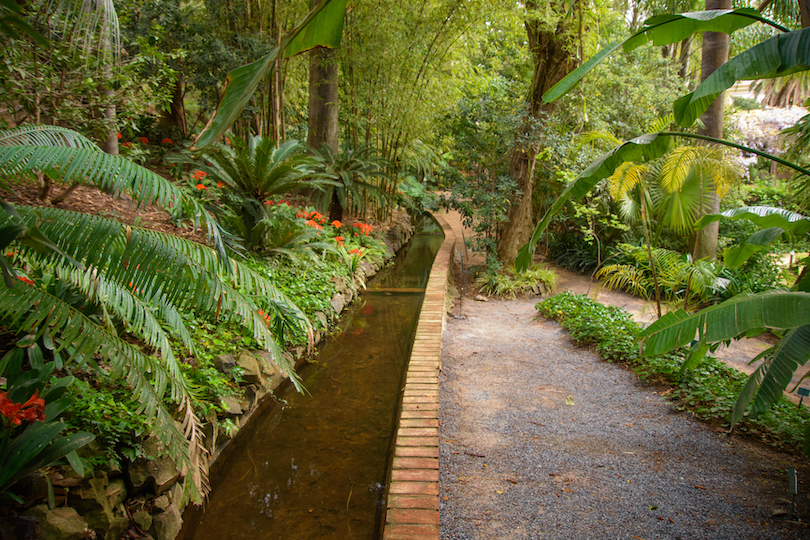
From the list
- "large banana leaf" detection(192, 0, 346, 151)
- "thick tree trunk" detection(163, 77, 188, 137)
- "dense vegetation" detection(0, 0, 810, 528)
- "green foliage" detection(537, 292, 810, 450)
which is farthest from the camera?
"thick tree trunk" detection(163, 77, 188, 137)

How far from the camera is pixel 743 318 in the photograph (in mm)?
1893

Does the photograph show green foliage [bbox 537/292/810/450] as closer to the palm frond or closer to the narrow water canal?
the palm frond

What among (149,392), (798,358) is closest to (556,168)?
(798,358)

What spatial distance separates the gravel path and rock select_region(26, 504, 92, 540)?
156cm

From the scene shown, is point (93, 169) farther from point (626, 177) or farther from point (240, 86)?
point (626, 177)

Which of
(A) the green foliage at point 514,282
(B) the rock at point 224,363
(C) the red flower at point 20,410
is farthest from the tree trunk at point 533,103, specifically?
(C) the red flower at point 20,410

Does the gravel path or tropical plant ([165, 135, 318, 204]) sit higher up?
tropical plant ([165, 135, 318, 204])

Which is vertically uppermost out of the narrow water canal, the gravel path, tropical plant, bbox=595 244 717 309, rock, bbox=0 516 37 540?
tropical plant, bbox=595 244 717 309

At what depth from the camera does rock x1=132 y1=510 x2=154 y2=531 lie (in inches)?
78.4

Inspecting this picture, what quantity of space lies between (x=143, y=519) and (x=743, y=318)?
9.46 ft

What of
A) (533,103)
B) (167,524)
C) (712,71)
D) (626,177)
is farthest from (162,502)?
(712,71)

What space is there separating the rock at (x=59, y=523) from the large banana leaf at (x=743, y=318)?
2.68 meters

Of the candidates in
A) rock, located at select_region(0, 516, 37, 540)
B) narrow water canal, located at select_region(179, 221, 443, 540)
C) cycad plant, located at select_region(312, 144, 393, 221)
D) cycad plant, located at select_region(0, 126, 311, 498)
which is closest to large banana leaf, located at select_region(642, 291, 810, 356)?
narrow water canal, located at select_region(179, 221, 443, 540)

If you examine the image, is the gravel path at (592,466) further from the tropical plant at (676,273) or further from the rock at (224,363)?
the rock at (224,363)
